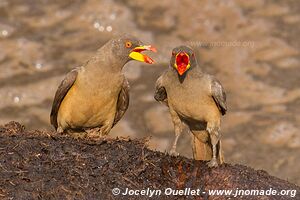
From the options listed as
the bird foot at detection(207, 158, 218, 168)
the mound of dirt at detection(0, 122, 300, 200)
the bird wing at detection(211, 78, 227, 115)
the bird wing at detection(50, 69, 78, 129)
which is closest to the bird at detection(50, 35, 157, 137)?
the bird wing at detection(50, 69, 78, 129)

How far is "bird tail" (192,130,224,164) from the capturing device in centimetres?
1001

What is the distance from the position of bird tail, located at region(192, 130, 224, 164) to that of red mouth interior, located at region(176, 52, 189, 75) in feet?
3.52

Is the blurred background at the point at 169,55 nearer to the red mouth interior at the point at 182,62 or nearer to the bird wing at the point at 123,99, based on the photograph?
the bird wing at the point at 123,99

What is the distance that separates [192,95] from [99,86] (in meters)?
1.47

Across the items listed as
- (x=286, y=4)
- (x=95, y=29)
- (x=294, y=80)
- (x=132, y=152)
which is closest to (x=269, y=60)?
(x=294, y=80)

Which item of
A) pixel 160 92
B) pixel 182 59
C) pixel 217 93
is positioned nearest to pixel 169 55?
pixel 160 92

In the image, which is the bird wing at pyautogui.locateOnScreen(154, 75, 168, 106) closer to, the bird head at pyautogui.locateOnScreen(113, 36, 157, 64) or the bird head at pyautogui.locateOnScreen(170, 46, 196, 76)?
the bird head at pyautogui.locateOnScreen(170, 46, 196, 76)

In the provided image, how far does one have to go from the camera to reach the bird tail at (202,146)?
394 inches

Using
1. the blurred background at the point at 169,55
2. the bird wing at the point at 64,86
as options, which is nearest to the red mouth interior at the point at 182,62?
the bird wing at the point at 64,86

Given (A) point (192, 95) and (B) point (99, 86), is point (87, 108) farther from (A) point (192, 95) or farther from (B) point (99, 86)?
(A) point (192, 95)

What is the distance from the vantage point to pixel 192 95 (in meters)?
9.42

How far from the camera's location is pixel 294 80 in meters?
21.2

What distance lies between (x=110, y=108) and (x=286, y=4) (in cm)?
1483

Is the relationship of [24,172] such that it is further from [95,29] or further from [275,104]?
[95,29]
